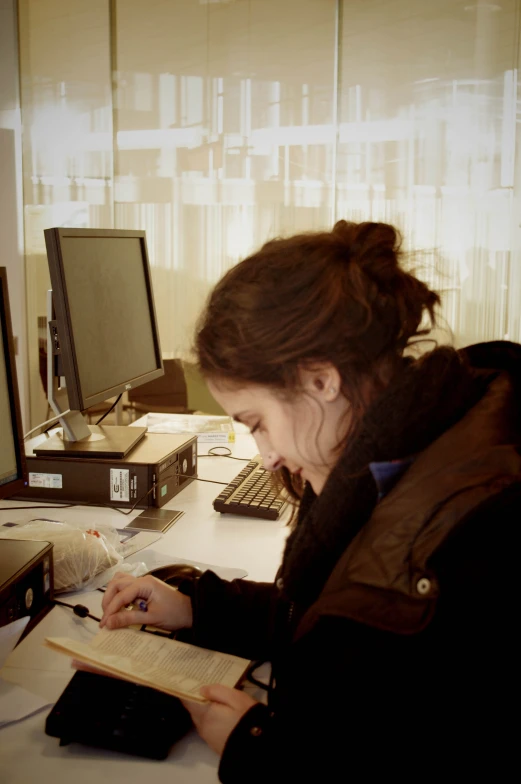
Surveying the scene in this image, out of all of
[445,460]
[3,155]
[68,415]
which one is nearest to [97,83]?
[3,155]

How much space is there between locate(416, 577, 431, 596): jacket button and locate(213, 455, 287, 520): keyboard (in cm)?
84

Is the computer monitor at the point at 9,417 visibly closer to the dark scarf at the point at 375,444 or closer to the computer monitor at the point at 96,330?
the computer monitor at the point at 96,330

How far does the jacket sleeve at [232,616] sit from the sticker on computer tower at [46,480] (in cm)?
64

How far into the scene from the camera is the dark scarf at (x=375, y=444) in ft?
2.75

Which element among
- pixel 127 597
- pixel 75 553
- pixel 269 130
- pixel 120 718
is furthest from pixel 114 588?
pixel 269 130

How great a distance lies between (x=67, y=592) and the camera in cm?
127

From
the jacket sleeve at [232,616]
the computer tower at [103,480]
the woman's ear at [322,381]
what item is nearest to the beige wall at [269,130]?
the computer tower at [103,480]

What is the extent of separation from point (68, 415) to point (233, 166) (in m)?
2.74

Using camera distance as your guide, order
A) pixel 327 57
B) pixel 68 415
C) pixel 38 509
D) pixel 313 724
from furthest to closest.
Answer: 1. pixel 327 57
2. pixel 68 415
3. pixel 38 509
4. pixel 313 724

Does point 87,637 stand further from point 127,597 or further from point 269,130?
point 269,130

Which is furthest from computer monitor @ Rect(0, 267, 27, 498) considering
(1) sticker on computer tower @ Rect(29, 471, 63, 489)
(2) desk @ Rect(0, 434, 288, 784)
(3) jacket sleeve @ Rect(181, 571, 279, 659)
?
(1) sticker on computer tower @ Rect(29, 471, 63, 489)

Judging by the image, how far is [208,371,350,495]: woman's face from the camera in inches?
35.9

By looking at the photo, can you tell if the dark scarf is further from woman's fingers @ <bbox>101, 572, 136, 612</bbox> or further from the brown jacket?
woman's fingers @ <bbox>101, 572, 136, 612</bbox>

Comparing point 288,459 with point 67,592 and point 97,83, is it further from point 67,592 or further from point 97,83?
point 97,83
